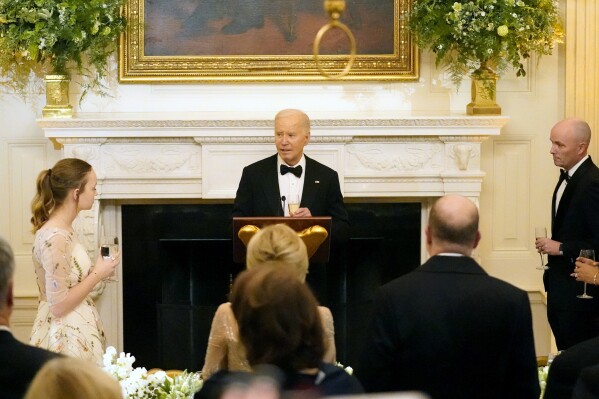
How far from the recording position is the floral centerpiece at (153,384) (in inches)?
172

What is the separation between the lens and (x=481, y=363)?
11.6 feet

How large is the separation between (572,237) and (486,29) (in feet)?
5.42

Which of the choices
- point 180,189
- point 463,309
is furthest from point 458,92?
point 463,309

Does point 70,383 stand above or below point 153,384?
above

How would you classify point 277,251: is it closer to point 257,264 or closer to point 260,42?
point 257,264

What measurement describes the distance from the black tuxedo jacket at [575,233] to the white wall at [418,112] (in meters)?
1.62

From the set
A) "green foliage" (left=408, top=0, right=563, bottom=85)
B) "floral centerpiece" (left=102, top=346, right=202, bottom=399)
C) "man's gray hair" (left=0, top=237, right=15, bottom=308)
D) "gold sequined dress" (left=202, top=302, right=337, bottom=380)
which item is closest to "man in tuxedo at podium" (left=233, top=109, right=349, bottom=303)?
"green foliage" (left=408, top=0, right=563, bottom=85)

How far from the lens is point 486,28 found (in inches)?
276

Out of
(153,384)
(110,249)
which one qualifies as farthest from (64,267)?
(153,384)

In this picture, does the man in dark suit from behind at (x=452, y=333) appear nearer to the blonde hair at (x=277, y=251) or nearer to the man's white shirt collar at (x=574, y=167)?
the blonde hair at (x=277, y=251)

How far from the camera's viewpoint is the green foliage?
700cm

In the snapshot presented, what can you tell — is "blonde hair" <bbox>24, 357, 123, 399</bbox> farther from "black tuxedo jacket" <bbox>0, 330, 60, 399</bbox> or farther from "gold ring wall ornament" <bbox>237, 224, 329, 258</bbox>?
"gold ring wall ornament" <bbox>237, 224, 329, 258</bbox>

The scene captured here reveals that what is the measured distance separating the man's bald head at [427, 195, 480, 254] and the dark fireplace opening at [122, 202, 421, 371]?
414 centimetres

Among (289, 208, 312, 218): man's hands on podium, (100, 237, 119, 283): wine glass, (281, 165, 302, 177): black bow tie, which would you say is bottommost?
(100, 237, 119, 283): wine glass
